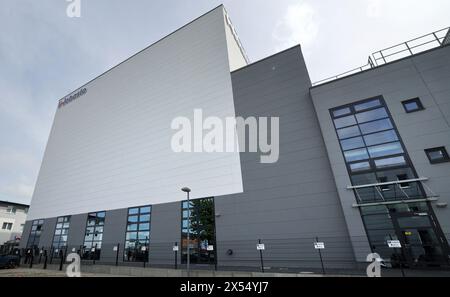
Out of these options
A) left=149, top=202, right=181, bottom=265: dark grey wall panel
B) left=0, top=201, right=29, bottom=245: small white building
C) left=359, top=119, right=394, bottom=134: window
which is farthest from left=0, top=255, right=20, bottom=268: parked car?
left=359, top=119, right=394, bottom=134: window

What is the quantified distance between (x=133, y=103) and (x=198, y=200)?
11.4 m

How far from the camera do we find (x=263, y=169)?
37.0ft

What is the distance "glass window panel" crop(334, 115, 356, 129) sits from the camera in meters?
10.0

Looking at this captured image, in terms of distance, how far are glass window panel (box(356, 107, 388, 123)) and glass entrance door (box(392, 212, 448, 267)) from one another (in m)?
4.30

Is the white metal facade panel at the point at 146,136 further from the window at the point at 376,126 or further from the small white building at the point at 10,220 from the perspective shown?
the small white building at the point at 10,220

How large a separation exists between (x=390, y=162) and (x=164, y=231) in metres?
12.2

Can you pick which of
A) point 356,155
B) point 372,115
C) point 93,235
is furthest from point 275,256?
point 93,235

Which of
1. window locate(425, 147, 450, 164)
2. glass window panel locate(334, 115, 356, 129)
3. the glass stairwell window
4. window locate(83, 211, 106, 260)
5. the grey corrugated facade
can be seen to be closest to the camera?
window locate(425, 147, 450, 164)

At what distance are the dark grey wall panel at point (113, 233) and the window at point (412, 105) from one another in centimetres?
1730

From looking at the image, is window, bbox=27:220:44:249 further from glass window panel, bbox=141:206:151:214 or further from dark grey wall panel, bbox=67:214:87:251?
glass window panel, bbox=141:206:151:214

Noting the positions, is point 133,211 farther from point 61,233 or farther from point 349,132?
point 349,132

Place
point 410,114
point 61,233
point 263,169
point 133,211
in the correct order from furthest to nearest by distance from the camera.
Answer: point 61,233 < point 133,211 < point 263,169 < point 410,114

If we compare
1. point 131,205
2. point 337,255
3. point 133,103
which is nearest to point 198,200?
point 131,205

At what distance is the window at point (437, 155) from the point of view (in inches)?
308
